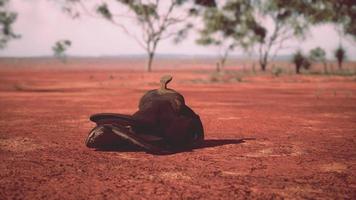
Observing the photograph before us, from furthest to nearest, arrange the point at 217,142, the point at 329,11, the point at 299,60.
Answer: the point at 299,60 < the point at 329,11 < the point at 217,142

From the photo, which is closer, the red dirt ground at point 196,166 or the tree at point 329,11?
the red dirt ground at point 196,166

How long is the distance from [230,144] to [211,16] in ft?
165

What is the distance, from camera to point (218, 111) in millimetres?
12859

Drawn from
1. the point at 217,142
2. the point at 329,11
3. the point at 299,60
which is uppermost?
the point at 329,11

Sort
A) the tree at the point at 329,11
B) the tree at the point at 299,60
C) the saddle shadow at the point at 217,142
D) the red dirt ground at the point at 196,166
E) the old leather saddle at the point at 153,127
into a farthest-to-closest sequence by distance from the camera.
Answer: the tree at the point at 299,60 → the tree at the point at 329,11 → the saddle shadow at the point at 217,142 → the old leather saddle at the point at 153,127 → the red dirt ground at the point at 196,166

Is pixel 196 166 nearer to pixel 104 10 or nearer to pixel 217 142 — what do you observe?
pixel 217 142

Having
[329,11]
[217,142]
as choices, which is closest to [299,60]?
[329,11]

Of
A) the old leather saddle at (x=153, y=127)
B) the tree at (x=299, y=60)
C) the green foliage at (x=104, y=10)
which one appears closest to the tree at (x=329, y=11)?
the tree at (x=299, y=60)

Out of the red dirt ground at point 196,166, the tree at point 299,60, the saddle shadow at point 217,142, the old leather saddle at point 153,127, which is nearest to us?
the red dirt ground at point 196,166

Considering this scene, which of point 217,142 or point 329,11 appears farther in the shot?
point 329,11

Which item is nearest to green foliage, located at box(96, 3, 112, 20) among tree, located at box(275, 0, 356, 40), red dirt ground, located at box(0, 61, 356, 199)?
tree, located at box(275, 0, 356, 40)

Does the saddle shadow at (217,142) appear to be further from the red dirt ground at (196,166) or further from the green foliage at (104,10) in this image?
the green foliage at (104,10)

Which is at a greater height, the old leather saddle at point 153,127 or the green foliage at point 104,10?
the green foliage at point 104,10

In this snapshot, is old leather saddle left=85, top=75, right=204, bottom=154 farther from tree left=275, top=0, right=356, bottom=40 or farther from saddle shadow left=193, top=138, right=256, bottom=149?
tree left=275, top=0, right=356, bottom=40
